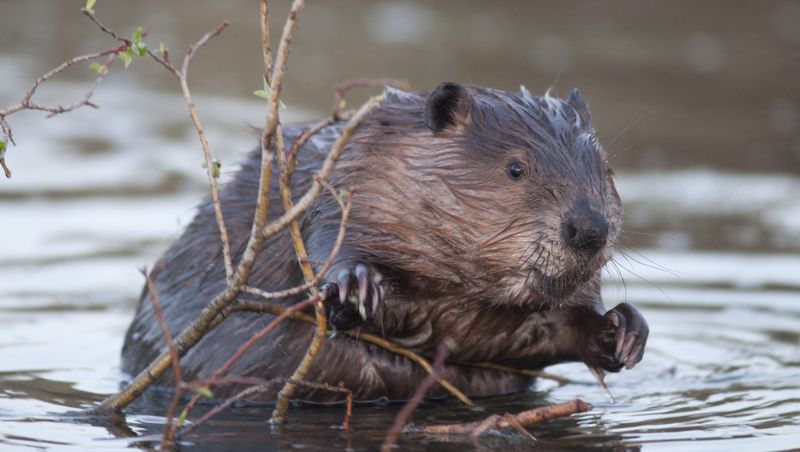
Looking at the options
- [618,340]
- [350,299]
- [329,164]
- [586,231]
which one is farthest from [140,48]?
[618,340]

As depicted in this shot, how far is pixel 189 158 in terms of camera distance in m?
8.67

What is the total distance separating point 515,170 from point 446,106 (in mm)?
275

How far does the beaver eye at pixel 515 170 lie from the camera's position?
3979 mm

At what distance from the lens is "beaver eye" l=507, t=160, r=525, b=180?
398 cm

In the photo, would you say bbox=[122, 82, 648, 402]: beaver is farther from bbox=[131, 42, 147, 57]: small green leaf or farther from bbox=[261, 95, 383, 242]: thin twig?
bbox=[131, 42, 147, 57]: small green leaf

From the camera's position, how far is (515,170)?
13.1 ft

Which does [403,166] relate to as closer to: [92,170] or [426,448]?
[426,448]

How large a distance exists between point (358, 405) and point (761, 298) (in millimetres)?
2344

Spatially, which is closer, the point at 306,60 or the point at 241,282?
the point at 241,282

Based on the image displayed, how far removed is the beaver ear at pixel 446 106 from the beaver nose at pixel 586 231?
1.60ft

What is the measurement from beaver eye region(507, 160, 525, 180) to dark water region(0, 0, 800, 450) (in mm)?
375

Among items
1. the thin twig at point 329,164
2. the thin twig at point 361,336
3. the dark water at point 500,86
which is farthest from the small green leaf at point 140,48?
the dark water at point 500,86

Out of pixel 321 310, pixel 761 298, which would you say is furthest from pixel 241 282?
pixel 761 298

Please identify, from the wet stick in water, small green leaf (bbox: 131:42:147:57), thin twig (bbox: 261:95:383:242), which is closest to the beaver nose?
the wet stick in water
